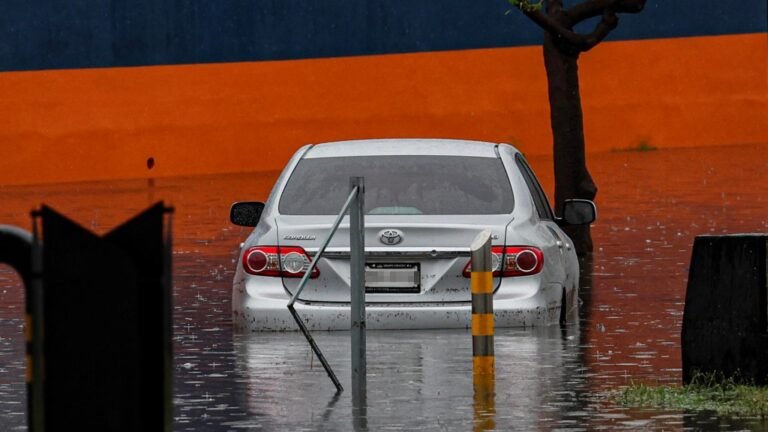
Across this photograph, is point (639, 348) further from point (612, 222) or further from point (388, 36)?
point (388, 36)

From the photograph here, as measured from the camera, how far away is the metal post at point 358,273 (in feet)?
35.6

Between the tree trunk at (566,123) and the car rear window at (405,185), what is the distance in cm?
765

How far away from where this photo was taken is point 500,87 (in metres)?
35.5

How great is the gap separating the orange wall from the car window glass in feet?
62.0

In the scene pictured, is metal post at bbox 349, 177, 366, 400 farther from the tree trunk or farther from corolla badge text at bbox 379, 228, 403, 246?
the tree trunk

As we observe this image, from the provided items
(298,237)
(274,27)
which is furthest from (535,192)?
(274,27)

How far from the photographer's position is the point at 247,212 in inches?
547

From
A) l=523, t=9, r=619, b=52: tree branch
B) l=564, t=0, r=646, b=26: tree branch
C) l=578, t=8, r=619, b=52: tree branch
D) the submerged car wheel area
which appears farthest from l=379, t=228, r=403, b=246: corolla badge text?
l=564, t=0, r=646, b=26: tree branch

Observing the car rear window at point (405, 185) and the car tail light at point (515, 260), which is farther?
the car rear window at point (405, 185)

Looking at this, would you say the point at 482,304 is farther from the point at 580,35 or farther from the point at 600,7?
the point at 600,7

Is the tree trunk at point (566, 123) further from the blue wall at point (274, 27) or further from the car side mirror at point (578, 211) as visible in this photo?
the blue wall at point (274, 27)

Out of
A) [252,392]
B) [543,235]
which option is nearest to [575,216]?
[543,235]

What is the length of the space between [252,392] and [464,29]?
970 inches

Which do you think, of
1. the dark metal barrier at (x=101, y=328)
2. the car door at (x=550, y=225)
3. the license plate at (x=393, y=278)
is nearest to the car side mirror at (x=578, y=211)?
the car door at (x=550, y=225)
